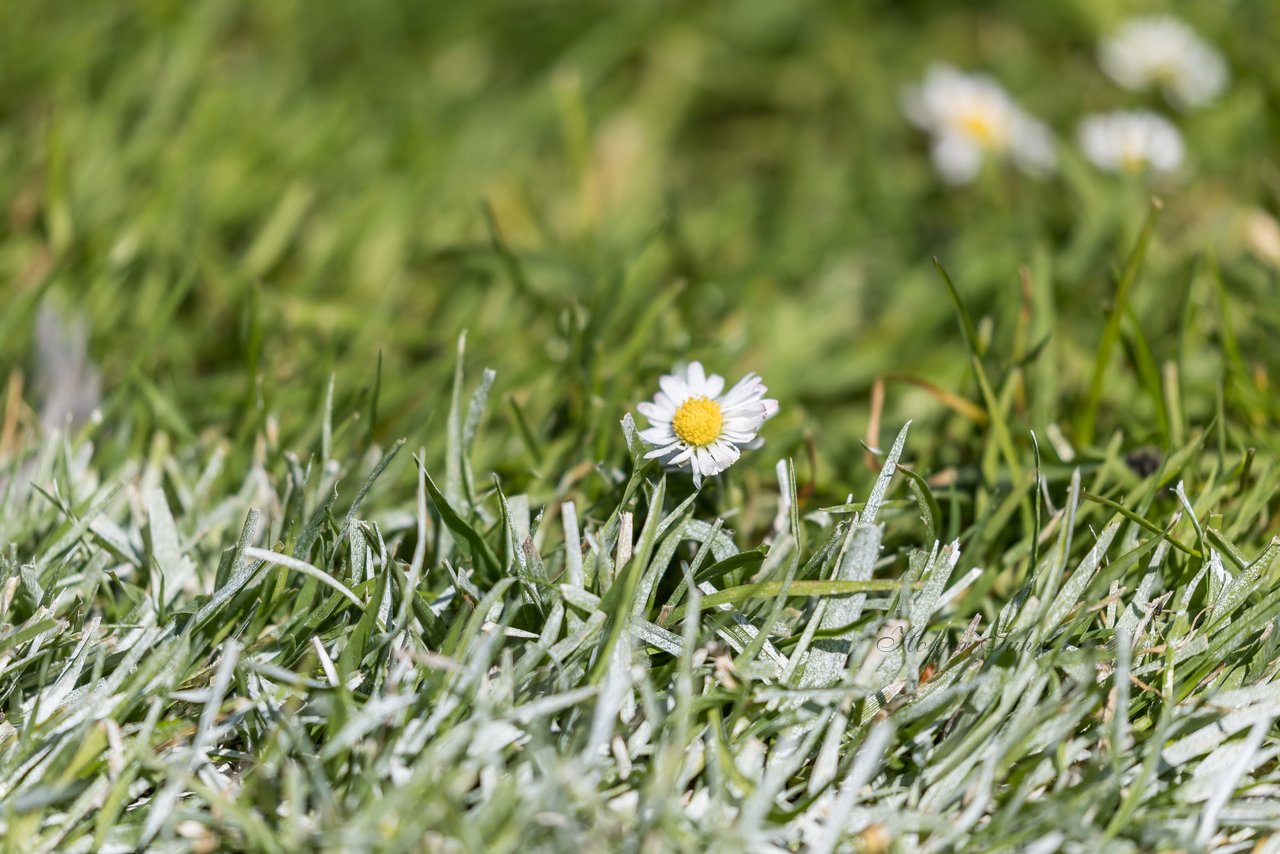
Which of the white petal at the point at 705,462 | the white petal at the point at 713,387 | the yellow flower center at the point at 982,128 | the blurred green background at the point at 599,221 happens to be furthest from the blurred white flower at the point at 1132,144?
the white petal at the point at 705,462

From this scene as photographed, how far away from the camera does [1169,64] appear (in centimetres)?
247

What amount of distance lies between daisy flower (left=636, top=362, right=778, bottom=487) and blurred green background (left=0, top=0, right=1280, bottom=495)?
8.6 inches

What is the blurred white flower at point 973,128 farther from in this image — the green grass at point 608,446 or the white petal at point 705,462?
the white petal at point 705,462

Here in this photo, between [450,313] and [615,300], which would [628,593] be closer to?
[615,300]

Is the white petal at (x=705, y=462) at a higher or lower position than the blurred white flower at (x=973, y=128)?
lower

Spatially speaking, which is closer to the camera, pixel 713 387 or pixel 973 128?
pixel 713 387

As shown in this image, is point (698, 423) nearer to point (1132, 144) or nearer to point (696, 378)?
point (696, 378)

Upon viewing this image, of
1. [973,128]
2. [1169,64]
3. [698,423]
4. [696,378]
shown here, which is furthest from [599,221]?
[1169,64]

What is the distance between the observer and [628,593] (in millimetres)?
1235

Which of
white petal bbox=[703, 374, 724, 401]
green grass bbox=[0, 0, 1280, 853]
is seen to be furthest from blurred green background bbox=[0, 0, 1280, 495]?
white petal bbox=[703, 374, 724, 401]

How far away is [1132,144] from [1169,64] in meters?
0.34

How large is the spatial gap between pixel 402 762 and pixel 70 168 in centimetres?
150

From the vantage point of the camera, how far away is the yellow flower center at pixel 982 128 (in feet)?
8.02

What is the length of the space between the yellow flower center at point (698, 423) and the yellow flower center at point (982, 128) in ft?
4.62
